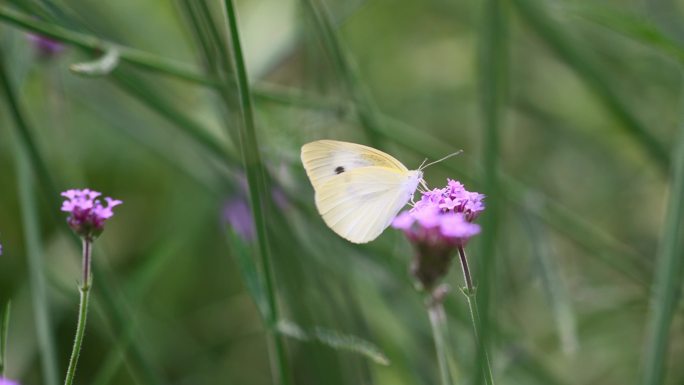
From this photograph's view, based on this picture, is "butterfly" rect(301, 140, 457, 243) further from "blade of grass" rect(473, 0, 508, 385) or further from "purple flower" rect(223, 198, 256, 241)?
"purple flower" rect(223, 198, 256, 241)

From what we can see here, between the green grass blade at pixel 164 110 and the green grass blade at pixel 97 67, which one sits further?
the green grass blade at pixel 164 110

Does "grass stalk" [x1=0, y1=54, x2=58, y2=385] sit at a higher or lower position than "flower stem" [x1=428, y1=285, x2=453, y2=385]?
higher

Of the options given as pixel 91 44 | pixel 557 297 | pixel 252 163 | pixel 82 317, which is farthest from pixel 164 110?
pixel 557 297

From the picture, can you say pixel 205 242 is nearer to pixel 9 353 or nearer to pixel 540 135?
pixel 9 353

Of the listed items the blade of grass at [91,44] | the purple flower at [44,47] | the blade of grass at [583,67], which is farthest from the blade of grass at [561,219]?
the purple flower at [44,47]

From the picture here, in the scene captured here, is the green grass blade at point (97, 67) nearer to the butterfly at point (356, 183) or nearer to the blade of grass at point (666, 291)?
the butterfly at point (356, 183)

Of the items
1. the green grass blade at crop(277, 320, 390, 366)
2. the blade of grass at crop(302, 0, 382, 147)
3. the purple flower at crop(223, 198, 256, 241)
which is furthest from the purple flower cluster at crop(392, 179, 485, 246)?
the purple flower at crop(223, 198, 256, 241)
